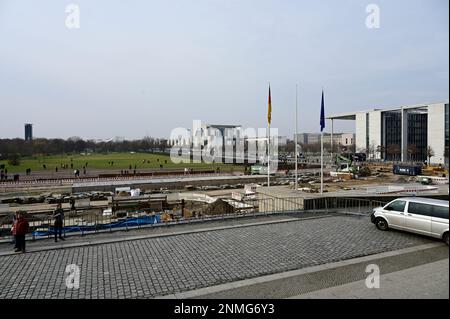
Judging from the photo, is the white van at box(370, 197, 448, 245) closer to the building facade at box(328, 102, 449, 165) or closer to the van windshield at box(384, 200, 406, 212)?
the van windshield at box(384, 200, 406, 212)

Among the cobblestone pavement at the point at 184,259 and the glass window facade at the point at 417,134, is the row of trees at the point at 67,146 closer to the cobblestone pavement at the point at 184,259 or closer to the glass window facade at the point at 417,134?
the cobblestone pavement at the point at 184,259

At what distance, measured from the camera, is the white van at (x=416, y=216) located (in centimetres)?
893

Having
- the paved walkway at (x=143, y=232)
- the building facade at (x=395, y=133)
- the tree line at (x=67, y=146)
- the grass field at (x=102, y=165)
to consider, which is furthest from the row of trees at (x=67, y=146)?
the building facade at (x=395, y=133)

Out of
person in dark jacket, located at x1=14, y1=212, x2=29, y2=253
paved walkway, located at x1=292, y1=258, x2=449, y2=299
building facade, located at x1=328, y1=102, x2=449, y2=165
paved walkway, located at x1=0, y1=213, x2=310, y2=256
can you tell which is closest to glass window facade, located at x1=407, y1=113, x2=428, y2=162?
building facade, located at x1=328, y1=102, x2=449, y2=165

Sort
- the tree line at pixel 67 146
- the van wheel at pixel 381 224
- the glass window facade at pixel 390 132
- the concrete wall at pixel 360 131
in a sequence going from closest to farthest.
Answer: the van wheel at pixel 381 224 → the tree line at pixel 67 146 → the glass window facade at pixel 390 132 → the concrete wall at pixel 360 131

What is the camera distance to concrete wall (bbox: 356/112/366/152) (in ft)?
334

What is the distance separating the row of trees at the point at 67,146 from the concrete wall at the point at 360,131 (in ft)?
271

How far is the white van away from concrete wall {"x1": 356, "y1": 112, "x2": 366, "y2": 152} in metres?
96.7

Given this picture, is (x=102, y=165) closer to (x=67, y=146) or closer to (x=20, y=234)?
(x=20, y=234)

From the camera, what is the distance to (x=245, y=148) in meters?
124

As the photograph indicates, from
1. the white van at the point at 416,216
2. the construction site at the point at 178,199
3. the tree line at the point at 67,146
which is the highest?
the tree line at the point at 67,146
